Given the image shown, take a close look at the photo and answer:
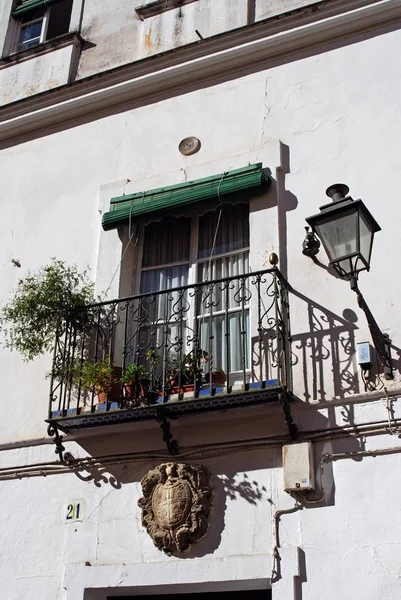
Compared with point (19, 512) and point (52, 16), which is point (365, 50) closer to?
point (52, 16)

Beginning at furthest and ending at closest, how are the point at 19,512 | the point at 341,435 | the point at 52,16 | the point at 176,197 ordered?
1. the point at 52,16
2. the point at 176,197
3. the point at 19,512
4. the point at 341,435

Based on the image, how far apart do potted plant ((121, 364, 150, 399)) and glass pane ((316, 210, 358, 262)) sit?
201cm

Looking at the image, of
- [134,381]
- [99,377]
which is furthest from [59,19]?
[134,381]

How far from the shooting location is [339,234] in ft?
19.4

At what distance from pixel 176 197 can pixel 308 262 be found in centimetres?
145

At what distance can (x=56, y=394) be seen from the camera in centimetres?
763

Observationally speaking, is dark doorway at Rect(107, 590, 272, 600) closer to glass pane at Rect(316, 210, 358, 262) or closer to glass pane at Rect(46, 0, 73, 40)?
glass pane at Rect(316, 210, 358, 262)

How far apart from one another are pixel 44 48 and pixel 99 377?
15.6 ft

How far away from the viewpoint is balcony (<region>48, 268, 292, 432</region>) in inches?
263

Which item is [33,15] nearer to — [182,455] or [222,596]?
[182,455]

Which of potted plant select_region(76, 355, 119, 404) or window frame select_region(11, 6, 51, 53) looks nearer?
potted plant select_region(76, 355, 119, 404)

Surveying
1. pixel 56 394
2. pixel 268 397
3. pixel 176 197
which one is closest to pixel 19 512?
pixel 56 394

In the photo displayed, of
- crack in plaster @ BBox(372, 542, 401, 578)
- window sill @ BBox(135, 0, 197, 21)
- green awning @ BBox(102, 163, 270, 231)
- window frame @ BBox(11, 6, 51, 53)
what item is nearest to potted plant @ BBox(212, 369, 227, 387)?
green awning @ BBox(102, 163, 270, 231)

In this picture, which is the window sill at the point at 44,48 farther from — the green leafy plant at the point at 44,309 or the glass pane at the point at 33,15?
the green leafy plant at the point at 44,309
